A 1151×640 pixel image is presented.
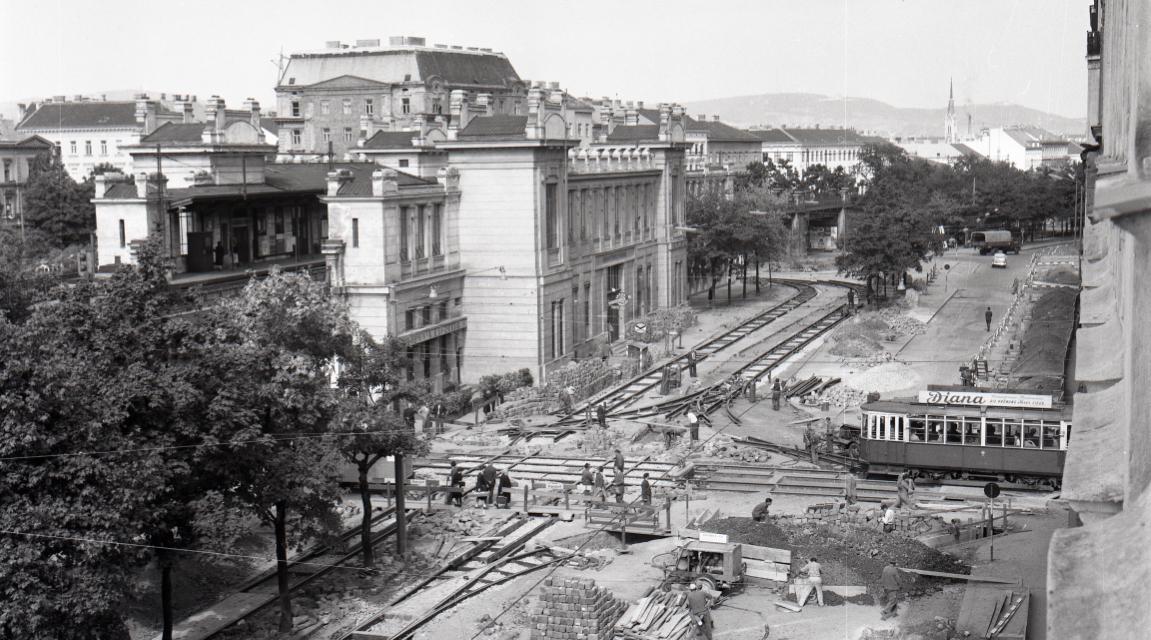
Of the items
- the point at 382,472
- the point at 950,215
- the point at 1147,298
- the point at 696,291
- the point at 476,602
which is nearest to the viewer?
the point at 1147,298

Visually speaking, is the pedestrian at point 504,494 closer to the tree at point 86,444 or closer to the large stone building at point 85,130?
the tree at point 86,444

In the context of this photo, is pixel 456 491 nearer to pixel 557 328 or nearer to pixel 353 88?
pixel 557 328

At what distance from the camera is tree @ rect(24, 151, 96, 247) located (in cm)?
7650

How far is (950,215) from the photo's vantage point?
10319 centimetres

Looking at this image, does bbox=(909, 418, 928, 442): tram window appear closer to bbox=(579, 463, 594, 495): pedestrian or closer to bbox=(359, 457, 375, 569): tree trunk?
bbox=(579, 463, 594, 495): pedestrian

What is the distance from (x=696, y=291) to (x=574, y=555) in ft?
184

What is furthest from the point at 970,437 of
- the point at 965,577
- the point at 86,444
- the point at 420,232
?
the point at 420,232

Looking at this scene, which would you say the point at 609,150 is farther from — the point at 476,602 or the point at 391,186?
the point at 476,602

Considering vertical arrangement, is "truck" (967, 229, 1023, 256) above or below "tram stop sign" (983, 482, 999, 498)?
above

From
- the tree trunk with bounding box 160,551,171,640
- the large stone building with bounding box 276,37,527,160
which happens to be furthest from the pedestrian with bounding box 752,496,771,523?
the large stone building with bounding box 276,37,527,160

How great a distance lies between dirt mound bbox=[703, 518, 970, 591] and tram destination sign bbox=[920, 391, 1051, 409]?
6.19 metres

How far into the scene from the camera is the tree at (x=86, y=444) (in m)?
17.8

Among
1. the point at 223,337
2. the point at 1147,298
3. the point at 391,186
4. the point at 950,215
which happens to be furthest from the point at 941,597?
the point at 950,215

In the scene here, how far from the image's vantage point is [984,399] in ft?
105
